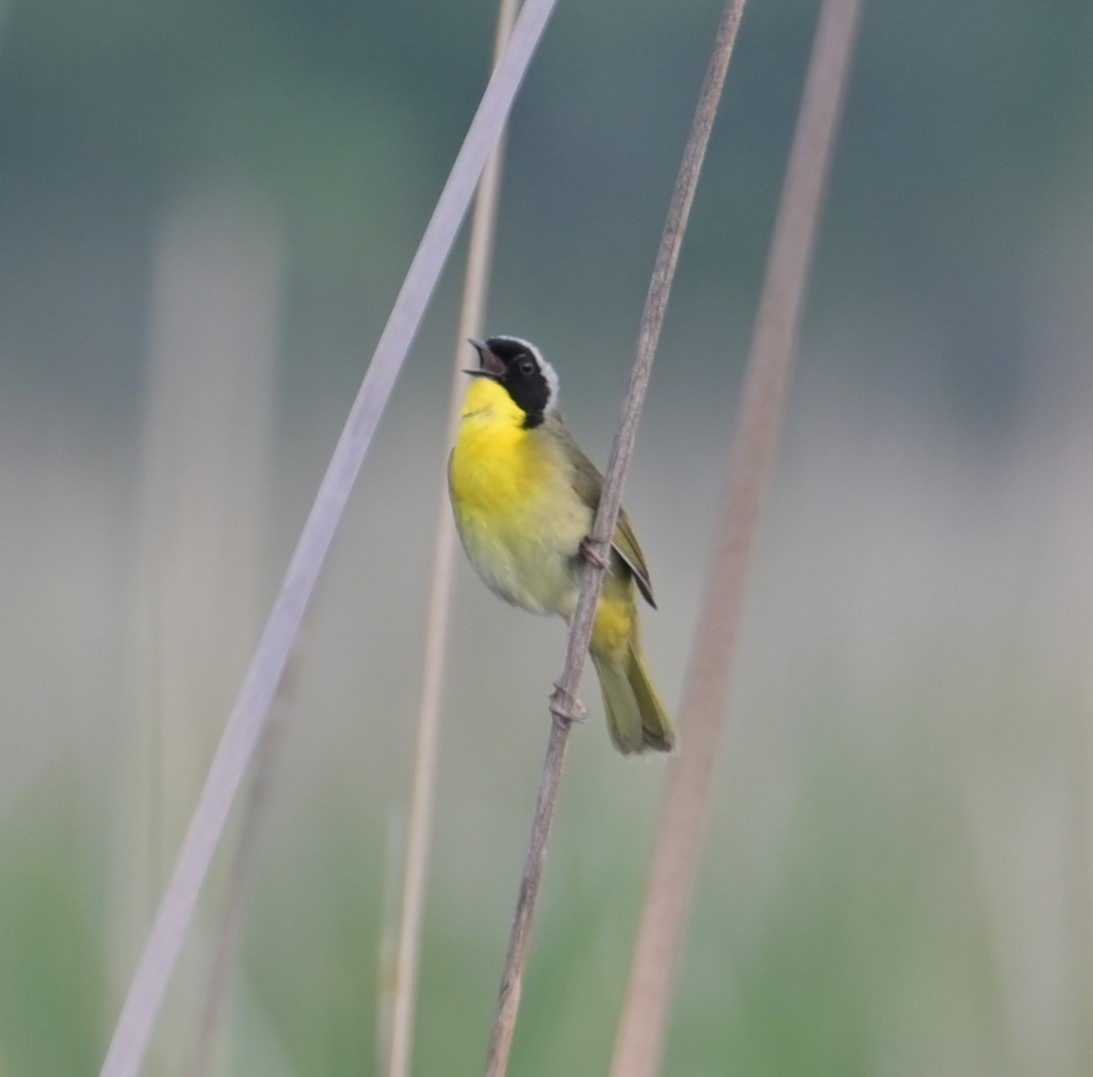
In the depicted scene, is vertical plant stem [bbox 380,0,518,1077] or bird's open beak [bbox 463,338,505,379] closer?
vertical plant stem [bbox 380,0,518,1077]

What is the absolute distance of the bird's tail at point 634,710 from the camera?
5.57 ft

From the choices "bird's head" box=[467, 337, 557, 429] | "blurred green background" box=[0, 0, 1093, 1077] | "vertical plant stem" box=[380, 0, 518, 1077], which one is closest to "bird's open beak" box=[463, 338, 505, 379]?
"bird's head" box=[467, 337, 557, 429]

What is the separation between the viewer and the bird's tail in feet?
5.57

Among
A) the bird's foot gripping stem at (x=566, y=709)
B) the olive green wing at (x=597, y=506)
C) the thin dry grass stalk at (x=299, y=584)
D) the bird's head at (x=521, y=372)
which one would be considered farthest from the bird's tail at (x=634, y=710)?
the thin dry grass stalk at (x=299, y=584)

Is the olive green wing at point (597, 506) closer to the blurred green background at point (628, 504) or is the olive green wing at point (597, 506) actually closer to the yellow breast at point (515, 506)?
the yellow breast at point (515, 506)

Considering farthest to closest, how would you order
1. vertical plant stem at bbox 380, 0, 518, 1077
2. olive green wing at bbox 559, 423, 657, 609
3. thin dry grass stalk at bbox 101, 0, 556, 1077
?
olive green wing at bbox 559, 423, 657, 609 → vertical plant stem at bbox 380, 0, 518, 1077 → thin dry grass stalk at bbox 101, 0, 556, 1077

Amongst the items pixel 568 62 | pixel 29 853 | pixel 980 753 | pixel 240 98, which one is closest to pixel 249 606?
pixel 29 853

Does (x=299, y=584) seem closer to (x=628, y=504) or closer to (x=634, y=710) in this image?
(x=634, y=710)

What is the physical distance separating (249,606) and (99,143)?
16.5ft

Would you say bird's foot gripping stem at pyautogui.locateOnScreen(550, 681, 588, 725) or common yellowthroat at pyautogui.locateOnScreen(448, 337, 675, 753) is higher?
common yellowthroat at pyautogui.locateOnScreen(448, 337, 675, 753)

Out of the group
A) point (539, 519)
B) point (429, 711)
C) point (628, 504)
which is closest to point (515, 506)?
point (539, 519)

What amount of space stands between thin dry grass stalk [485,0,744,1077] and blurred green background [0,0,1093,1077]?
0.84ft

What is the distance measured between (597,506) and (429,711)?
51 centimetres

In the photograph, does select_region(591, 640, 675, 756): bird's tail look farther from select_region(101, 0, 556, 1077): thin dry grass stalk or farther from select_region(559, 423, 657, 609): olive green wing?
select_region(101, 0, 556, 1077): thin dry grass stalk
